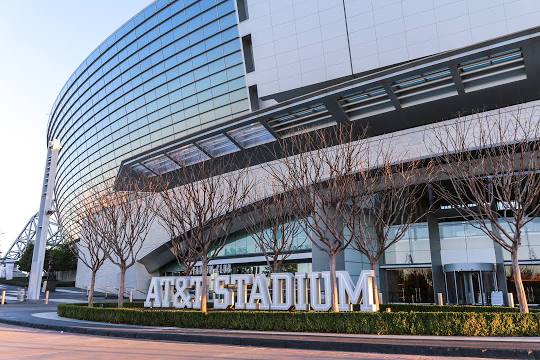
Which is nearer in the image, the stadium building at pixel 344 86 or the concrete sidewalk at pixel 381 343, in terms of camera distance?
the concrete sidewalk at pixel 381 343

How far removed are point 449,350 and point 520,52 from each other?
2080 centimetres

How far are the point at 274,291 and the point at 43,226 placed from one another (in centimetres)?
3027

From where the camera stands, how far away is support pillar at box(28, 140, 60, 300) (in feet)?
126

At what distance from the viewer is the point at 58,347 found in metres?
11.9

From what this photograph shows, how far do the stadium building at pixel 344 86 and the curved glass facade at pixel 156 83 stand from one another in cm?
A: 18

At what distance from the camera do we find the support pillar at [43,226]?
126 ft

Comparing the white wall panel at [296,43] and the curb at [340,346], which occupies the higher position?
the white wall panel at [296,43]

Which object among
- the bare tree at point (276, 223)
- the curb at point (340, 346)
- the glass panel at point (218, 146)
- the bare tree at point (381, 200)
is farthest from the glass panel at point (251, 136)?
the curb at point (340, 346)

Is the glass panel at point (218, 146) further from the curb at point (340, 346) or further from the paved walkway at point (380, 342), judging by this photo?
the paved walkway at point (380, 342)

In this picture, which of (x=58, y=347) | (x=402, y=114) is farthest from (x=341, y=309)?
(x=402, y=114)

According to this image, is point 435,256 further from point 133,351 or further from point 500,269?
point 133,351

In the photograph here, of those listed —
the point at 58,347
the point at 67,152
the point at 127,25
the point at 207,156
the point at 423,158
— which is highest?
the point at 127,25

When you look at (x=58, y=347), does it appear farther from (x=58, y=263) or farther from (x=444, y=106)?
(x=58, y=263)

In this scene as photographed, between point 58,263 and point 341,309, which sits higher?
point 58,263
